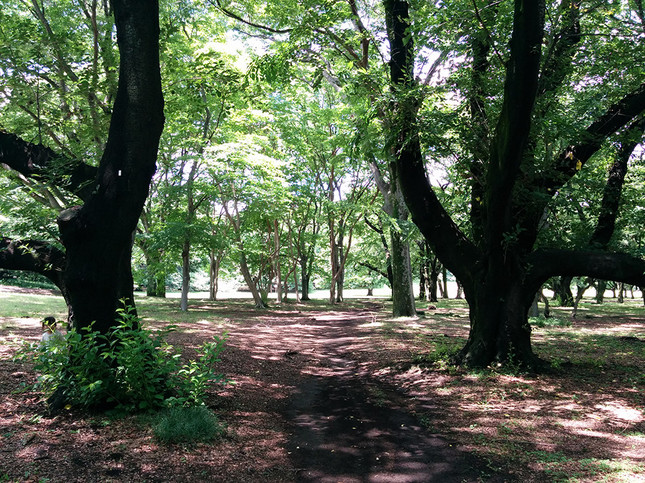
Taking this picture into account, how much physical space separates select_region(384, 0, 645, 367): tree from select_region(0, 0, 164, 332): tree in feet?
11.6

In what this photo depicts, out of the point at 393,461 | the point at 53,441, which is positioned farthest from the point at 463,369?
the point at 53,441

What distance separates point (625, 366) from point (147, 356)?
310 inches

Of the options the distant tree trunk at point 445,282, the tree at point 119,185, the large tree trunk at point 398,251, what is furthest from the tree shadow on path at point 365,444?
the distant tree trunk at point 445,282

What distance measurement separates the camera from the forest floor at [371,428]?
3.66m

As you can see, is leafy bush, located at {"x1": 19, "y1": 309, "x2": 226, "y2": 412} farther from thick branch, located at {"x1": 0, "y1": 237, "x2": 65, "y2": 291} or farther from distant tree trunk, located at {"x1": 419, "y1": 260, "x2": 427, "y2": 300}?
distant tree trunk, located at {"x1": 419, "y1": 260, "x2": 427, "y2": 300}

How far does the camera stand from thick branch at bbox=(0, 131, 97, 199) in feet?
18.0

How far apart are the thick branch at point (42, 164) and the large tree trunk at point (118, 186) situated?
0.92m

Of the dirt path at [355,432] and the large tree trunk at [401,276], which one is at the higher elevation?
the large tree trunk at [401,276]

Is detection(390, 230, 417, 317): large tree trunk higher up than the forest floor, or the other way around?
detection(390, 230, 417, 317): large tree trunk

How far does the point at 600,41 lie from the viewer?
7.56 metres

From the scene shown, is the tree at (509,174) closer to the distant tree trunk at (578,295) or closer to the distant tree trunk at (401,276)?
the distant tree trunk at (401,276)

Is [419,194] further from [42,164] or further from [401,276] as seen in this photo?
[401,276]

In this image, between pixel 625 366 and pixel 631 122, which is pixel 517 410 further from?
pixel 631 122

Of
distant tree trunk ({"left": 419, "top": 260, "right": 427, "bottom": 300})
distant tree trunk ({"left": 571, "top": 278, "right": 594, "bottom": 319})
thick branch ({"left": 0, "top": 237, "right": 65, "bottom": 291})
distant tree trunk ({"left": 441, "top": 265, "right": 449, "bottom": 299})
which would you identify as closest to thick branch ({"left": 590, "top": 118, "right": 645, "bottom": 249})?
thick branch ({"left": 0, "top": 237, "right": 65, "bottom": 291})
